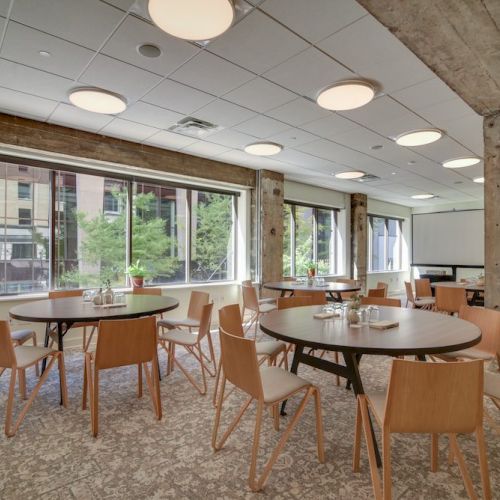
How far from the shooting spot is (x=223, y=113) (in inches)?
164

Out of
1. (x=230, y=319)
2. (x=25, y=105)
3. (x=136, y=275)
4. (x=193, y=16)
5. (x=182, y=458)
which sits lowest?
(x=182, y=458)

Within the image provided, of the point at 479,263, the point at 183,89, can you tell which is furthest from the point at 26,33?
the point at 479,263

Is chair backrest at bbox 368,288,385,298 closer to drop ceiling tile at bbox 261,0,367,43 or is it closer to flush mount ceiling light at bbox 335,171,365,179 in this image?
flush mount ceiling light at bbox 335,171,365,179

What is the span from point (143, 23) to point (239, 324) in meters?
2.46

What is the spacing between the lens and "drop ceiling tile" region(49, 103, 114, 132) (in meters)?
4.11

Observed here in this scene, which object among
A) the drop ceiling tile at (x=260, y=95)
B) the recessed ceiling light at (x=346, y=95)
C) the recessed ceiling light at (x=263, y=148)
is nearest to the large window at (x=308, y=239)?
the recessed ceiling light at (x=263, y=148)

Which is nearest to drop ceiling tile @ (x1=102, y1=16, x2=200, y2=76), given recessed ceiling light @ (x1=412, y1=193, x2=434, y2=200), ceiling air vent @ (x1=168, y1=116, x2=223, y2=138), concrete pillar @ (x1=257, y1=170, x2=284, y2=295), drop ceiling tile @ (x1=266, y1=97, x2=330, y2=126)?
ceiling air vent @ (x1=168, y1=116, x2=223, y2=138)

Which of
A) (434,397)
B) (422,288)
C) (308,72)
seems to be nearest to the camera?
(434,397)

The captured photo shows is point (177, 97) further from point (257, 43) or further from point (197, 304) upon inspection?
point (197, 304)

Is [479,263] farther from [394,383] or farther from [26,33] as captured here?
[26,33]

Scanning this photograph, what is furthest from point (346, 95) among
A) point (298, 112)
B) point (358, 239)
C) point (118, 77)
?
point (358, 239)

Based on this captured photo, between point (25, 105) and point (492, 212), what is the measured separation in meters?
5.27

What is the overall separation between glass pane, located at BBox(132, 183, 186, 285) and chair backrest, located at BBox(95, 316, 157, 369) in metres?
3.41

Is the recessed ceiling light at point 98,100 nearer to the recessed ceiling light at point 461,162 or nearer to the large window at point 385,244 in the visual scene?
the recessed ceiling light at point 461,162
